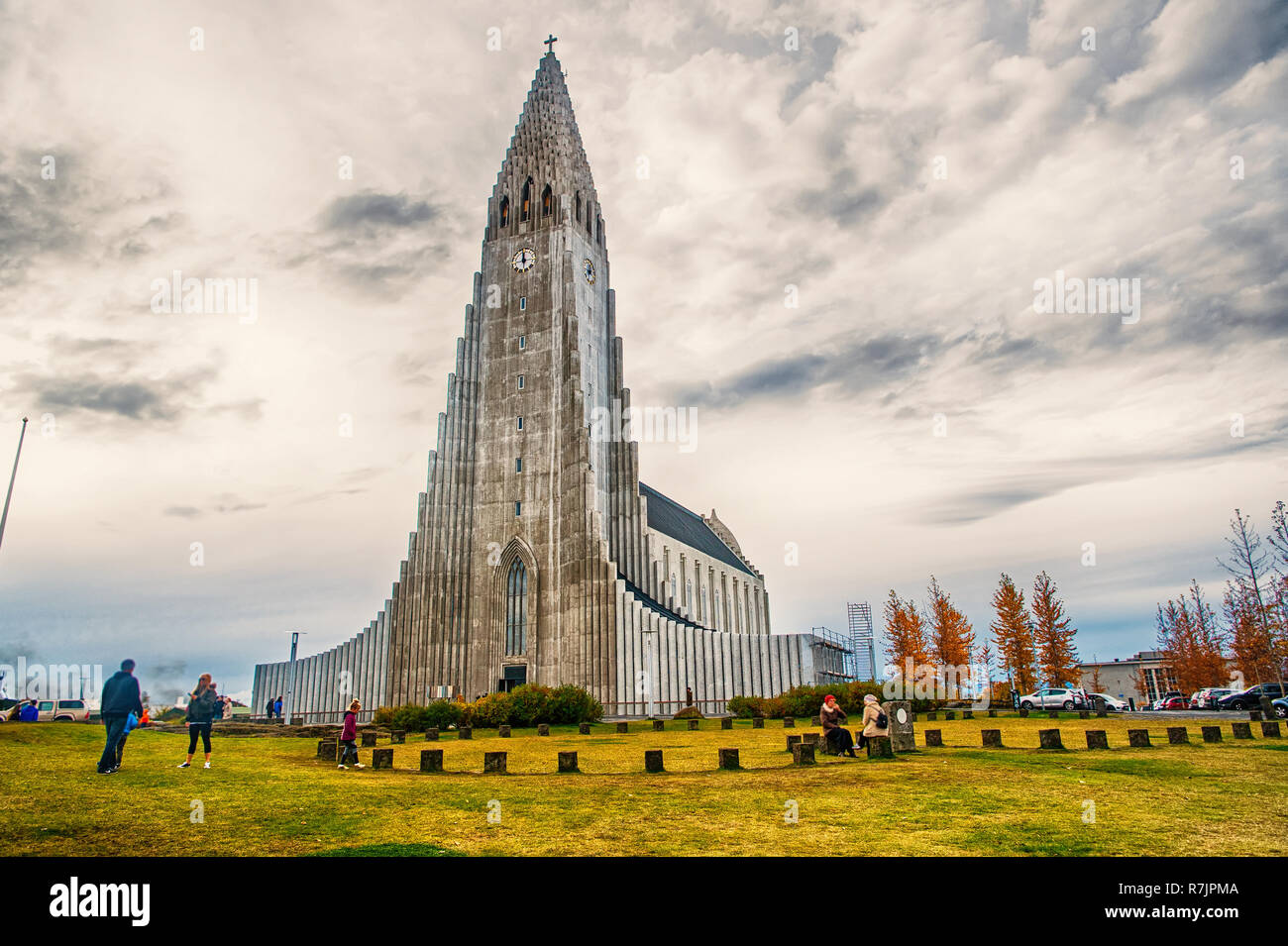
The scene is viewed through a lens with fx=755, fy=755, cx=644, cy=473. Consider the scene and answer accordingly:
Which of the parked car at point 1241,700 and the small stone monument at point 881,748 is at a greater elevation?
the small stone monument at point 881,748

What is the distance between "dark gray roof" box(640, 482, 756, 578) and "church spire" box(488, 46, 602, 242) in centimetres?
2235

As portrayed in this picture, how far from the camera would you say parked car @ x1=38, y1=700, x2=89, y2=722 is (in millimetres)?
37375

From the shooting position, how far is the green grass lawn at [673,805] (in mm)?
8320

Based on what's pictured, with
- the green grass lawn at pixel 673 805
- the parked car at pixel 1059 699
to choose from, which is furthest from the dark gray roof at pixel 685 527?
the green grass lawn at pixel 673 805

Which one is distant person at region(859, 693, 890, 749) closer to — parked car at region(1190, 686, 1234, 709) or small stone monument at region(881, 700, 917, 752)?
small stone monument at region(881, 700, 917, 752)

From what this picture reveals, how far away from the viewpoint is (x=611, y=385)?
55906 mm

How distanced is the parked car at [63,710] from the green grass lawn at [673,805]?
25.8 meters

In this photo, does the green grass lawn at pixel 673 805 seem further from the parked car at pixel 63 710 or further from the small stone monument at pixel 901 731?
the parked car at pixel 63 710

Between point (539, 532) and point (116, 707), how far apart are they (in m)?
35.8

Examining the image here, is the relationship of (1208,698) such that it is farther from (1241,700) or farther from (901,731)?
(901,731)

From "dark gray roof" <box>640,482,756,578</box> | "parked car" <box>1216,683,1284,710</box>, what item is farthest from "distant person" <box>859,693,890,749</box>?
"dark gray roof" <box>640,482,756,578</box>

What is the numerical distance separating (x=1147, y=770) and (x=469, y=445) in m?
44.9
